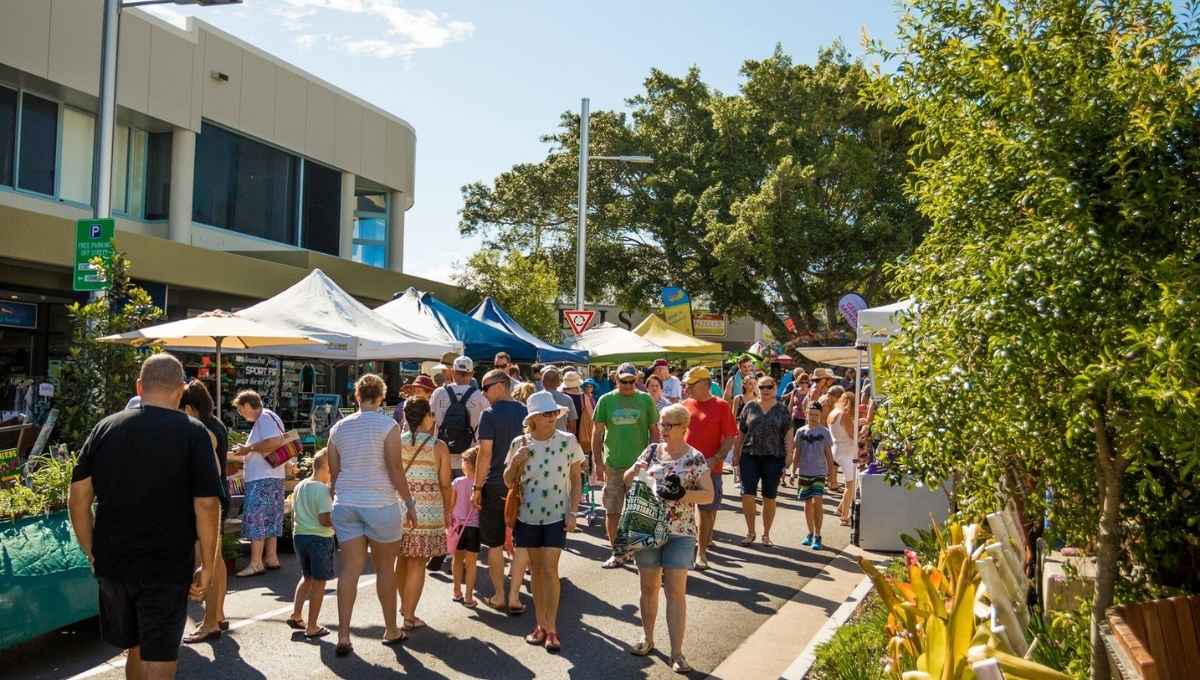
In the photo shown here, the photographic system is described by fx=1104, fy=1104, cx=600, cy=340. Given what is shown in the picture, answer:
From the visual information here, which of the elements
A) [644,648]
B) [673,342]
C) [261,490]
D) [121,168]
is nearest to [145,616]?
[644,648]

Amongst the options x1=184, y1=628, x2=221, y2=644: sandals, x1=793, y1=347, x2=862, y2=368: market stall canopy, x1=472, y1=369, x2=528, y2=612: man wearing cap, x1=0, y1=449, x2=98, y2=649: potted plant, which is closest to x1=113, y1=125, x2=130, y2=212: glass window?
x1=793, y1=347, x2=862, y2=368: market stall canopy

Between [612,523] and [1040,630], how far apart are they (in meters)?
4.97

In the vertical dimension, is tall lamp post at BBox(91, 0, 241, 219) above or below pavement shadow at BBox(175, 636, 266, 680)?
above

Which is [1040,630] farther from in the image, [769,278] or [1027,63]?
[769,278]

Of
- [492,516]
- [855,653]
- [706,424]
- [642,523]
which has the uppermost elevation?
[706,424]

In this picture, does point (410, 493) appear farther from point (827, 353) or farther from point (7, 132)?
point (7, 132)

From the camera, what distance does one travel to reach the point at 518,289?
27.6 metres

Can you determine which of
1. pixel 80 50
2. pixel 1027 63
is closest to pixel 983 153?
pixel 1027 63

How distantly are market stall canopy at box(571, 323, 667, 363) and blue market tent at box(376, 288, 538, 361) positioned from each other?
3.12 metres

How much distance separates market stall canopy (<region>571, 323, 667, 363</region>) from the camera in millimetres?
20906

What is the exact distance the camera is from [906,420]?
17.7 ft

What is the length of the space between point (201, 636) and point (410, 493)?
1.68 metres

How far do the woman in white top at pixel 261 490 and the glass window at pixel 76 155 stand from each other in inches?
564

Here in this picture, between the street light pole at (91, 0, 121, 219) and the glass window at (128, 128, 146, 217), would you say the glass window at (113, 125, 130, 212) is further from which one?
the street light pole at (91, 0, 121, 219)
